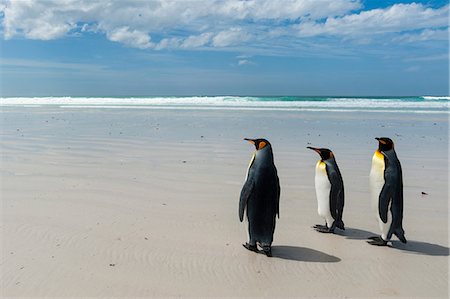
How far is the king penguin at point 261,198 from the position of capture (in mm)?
3584

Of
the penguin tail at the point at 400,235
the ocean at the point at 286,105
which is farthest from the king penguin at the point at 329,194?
the ocean at the point at 286,105

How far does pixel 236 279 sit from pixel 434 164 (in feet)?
17.4

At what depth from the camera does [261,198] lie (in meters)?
3.60

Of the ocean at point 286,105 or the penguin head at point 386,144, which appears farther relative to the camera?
the ocean at point 286,105

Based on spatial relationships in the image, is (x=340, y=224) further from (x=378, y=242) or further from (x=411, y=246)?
(x=411, y=246)

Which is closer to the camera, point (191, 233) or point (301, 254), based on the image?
point (301, 254)

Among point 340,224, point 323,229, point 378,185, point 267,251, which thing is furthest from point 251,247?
point 378,185

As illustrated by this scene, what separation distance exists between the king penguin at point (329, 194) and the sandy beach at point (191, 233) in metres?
0.13

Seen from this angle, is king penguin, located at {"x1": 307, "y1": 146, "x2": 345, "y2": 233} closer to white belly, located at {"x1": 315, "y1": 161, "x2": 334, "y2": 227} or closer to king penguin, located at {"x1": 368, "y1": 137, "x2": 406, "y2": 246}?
white belly, located at {"x1": 315, "y1": 161, "x2": 334, "y2": 227}

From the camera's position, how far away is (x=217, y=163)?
7066 mm

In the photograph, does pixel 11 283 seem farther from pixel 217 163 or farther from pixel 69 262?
pixel 217 163

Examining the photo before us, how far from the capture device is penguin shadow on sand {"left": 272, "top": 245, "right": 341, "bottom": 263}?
343 centimetres

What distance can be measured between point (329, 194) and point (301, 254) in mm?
775

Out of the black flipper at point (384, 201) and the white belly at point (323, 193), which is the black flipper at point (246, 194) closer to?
the white belly at point (323, 193)
